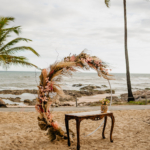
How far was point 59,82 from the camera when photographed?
17.9ft

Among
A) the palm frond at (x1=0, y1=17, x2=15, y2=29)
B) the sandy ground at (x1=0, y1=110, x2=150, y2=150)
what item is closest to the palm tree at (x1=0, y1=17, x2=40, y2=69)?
the palm frond at (x1=0, y1=17, x2=15, y2=29)

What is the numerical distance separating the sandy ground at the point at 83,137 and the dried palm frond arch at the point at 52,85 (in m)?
0.45

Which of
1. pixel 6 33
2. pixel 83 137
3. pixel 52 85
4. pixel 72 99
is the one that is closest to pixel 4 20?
pixel 6 33

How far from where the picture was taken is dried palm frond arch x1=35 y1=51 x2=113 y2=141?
5.23m

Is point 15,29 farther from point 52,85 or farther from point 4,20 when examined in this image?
point 52,85

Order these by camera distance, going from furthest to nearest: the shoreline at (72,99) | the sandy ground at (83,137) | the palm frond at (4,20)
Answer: the shoreline at (72,99)
the palm frond at (4,20)
the sandy ground at (83,137)

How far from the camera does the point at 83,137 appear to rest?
6.07m

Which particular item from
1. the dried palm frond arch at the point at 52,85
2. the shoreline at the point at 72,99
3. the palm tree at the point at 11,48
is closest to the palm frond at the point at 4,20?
the palm tree at the point at 11,48

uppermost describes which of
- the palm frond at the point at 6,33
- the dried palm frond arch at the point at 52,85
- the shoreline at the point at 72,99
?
the palm frond at the point at 6,33

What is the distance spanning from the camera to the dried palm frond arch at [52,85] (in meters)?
5.23

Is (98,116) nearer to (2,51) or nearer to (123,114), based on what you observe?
(123,114)

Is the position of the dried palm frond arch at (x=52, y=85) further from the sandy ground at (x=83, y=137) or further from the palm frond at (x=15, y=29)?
the palm frond at (x=15, y=29)

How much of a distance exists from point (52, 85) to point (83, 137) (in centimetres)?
190

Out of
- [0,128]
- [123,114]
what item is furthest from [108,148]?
[123,114]
